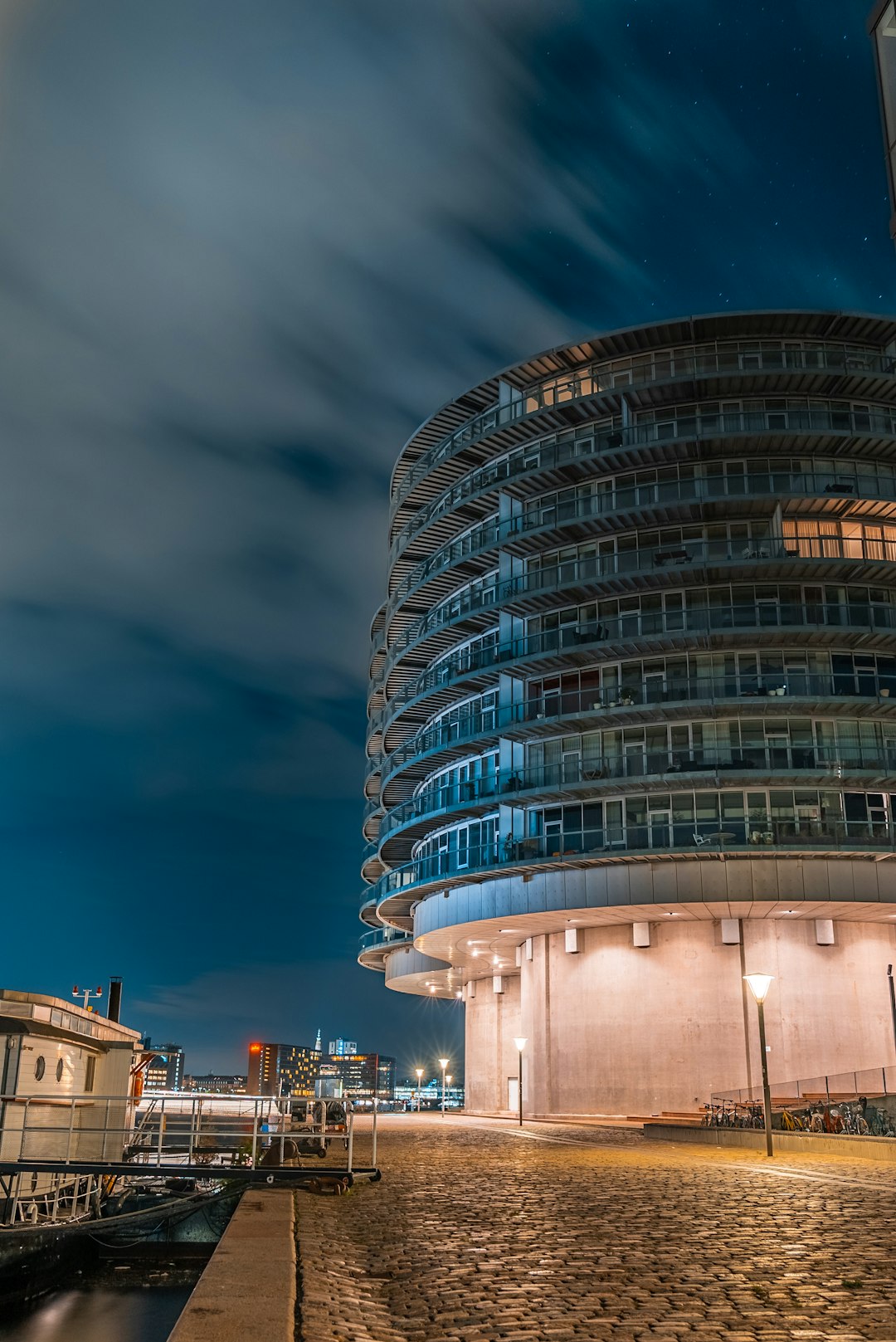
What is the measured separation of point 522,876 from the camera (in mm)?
46781

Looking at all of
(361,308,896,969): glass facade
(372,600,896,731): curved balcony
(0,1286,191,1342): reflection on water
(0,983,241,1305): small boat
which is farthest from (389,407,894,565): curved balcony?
(0,1286,191,1342): reflection on water

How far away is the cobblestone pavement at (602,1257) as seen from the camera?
7.68 meters

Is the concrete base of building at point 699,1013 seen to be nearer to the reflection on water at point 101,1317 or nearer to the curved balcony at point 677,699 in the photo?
the curved balcony at point 677,699

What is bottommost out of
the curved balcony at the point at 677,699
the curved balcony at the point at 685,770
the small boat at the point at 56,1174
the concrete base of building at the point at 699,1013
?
the small boat at the point at 56,1174

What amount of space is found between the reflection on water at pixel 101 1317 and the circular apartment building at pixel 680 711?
84.2 feet

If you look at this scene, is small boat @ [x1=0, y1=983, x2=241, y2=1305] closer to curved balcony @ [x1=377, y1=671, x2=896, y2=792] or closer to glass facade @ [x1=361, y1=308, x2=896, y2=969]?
glass facade @ [x1=361, y1=308, x2=896, y2=969]

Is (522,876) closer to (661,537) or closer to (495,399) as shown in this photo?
(661,537)

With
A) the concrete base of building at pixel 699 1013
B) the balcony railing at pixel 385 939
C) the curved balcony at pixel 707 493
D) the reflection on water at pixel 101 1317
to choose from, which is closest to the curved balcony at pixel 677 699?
the curved balcony at pixel 707 493

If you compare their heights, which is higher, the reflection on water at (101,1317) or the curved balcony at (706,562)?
the curved balcony at (706,562)

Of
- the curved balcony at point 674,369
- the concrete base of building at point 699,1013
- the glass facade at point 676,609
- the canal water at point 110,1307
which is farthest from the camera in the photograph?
the curved balcony at point 674,369

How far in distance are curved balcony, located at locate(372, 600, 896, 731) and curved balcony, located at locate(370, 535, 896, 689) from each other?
4.14ft

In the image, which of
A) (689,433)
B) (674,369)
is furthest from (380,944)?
(674,369)

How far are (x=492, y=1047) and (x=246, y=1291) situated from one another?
56535 millimetres

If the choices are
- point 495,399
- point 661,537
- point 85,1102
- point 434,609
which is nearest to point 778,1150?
point 85,1102
